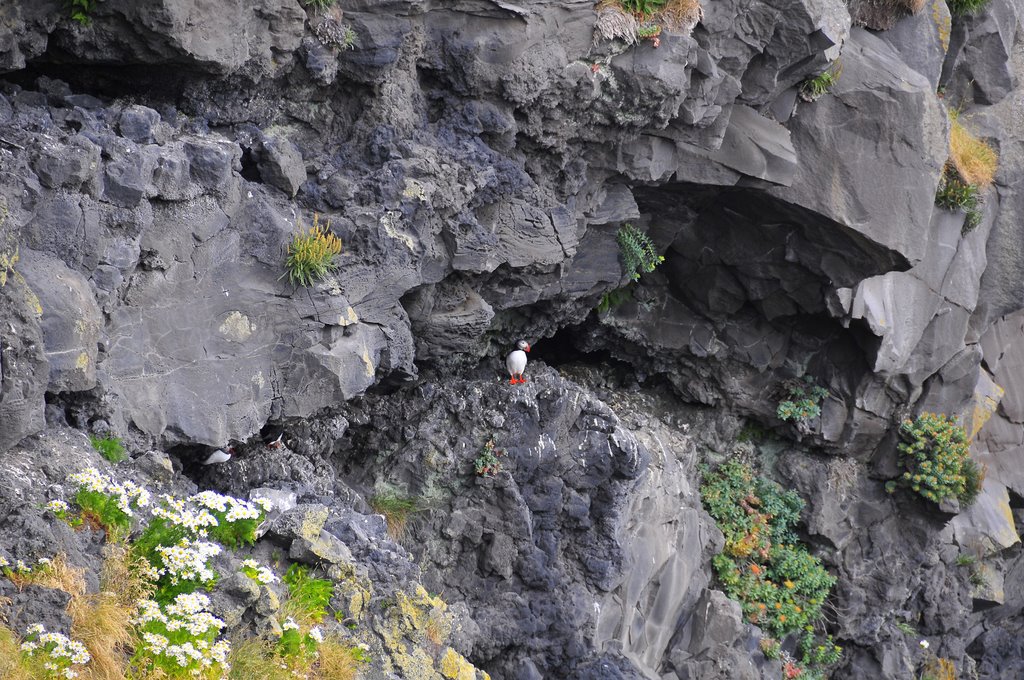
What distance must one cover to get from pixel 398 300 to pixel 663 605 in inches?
222

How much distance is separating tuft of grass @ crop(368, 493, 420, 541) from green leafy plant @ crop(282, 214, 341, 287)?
313 cm

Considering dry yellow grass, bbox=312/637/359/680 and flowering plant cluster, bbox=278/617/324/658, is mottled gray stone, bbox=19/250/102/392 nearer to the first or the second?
flowering plant cluster, bbox=278/617/324/658

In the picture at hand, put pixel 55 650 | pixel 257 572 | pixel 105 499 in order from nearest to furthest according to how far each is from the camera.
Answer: pixel 55 650 < pixel 105 499 < pixel 257 572

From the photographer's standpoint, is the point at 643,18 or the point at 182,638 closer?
the point at 182,638

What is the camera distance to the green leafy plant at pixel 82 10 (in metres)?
7.73

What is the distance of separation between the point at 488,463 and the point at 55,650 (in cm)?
637

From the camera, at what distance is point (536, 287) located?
12.4 meters

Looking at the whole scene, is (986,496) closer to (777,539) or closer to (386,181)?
(777,539)

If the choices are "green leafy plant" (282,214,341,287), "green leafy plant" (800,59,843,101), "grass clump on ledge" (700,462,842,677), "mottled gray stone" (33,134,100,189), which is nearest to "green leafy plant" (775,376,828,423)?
"grass clump on ledge" (700,462,842,677)

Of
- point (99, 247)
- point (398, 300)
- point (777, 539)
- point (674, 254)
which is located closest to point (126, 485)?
point (99, 247)

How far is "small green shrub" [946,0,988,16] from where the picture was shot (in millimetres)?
15203

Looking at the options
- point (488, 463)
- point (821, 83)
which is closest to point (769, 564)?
point (488, 463)

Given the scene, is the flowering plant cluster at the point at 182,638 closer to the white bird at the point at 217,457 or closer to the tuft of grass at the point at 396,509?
Answer: the white bird at the point at 217,457

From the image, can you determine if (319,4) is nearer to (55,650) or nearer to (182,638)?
(182,638)
